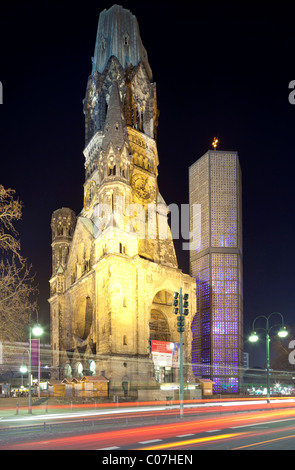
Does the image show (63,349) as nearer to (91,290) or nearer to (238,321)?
(91,290)

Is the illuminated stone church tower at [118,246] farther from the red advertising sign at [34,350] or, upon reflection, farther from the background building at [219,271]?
the background building at [219,271]

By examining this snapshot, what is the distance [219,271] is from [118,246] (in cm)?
4897

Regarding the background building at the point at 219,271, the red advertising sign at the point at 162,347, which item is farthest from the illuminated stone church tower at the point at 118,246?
the background building at the point at 219,271

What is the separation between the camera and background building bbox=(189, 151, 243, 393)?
322 feet

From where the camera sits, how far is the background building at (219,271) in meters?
98.1

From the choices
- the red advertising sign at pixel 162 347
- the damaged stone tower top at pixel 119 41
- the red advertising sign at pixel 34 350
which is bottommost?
the red advertising sign at pixel 162 347

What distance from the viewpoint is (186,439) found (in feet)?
52.0

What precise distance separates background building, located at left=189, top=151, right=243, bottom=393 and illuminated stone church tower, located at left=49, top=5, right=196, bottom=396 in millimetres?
32402

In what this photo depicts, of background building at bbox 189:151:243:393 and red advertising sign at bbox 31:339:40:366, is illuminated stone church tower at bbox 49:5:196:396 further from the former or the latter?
background building at bbox 189:151:243:393

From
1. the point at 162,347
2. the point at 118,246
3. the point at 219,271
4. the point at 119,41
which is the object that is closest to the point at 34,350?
the point at 118,246

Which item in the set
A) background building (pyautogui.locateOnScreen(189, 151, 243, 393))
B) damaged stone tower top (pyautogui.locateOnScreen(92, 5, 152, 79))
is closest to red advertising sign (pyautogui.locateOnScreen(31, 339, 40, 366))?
damaged stone tower top (pyautogui.locateOnScreen(92, 5, 152, 79))

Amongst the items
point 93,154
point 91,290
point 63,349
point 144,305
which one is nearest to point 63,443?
point 144,305

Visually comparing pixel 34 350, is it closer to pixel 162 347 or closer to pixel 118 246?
pixel 118 246

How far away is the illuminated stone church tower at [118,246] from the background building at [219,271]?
32.4 meters
